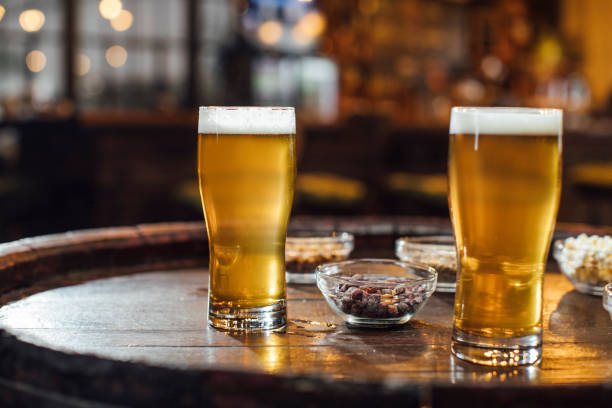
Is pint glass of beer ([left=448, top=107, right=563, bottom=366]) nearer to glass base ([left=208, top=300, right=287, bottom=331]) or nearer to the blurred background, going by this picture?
glass base ([left=208, top=300, right=287, bottom=331])

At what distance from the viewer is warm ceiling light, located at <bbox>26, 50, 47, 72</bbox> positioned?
1055 cm

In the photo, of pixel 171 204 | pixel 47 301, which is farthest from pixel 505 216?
pixel 171 204

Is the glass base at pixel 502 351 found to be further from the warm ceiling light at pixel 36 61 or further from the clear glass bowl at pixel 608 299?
the warm ceiling light at pixel 36 61

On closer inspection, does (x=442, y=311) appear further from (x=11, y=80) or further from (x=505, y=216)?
(x=11, y=80)

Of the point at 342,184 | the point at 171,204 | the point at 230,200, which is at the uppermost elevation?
the point at 230,200

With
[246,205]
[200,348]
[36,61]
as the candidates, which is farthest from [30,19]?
[200,348]

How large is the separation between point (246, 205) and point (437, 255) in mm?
385

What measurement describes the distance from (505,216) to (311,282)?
18.6 inches

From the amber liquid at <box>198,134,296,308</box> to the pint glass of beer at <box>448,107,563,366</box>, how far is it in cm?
20

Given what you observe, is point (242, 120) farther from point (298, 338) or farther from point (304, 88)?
point (304, 88)

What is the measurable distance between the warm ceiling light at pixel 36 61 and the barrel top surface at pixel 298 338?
10.5m

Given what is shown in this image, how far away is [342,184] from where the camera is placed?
425 cm

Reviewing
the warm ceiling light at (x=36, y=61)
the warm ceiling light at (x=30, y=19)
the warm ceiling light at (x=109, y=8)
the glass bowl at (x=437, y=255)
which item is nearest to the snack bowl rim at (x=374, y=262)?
the glass bowl at (x=437, y=255)

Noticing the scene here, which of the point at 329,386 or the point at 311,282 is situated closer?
the point at 329,386
